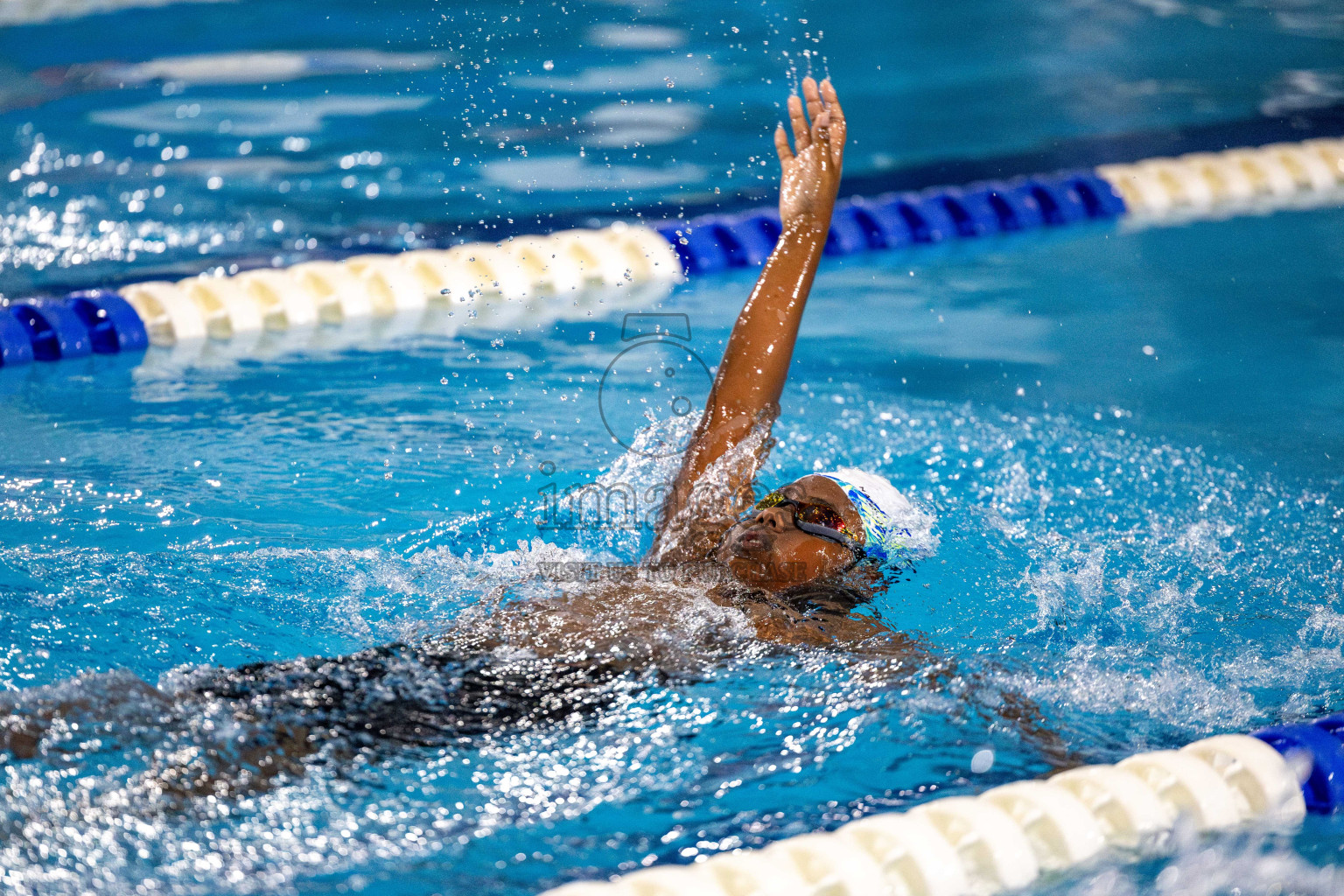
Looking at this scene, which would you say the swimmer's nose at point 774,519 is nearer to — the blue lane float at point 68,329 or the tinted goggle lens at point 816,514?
the tinted goggle lens at point 816,514

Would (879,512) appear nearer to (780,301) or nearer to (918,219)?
(780,301)

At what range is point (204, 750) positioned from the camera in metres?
2.07

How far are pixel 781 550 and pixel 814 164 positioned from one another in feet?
A: 2.95

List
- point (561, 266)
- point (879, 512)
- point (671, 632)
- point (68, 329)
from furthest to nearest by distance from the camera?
point (561, 266) → point (68, 329) → point (879, 512) → point (671, 632)

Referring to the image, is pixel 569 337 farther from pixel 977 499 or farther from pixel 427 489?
pixel 977 499

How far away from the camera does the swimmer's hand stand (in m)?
2.85

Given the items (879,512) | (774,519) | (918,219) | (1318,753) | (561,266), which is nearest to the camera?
(1318,753)

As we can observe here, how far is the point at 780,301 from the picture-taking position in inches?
114

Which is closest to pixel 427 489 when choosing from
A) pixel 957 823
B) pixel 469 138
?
pixel 957 823

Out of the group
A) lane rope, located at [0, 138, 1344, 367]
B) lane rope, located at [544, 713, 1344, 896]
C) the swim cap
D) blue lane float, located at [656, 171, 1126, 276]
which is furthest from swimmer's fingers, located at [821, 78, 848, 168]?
blue lane float, located at [656, 171, 1126, 276]

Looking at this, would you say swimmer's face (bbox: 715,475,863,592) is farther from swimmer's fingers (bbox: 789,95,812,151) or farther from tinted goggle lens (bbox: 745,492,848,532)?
swimmer's fingers (bbox: 789,95,812,151)

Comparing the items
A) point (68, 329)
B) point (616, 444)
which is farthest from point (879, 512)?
point (68, 329)

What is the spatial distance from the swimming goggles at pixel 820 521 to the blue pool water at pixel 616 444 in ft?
0.62

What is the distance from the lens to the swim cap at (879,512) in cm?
277
